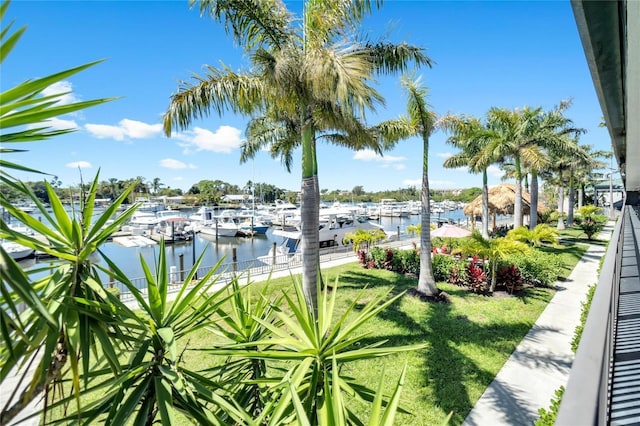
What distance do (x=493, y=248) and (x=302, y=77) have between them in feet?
26.6

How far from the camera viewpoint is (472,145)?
18906mm

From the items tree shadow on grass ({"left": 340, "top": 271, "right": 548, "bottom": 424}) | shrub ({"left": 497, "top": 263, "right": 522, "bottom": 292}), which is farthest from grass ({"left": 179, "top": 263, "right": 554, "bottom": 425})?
shrub ({"left": 497, "top": 263, "right": 522, "bottom": 292})

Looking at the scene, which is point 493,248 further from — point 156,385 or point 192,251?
point 192,251

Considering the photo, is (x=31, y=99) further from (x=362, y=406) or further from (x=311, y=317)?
(x=362, y=406)

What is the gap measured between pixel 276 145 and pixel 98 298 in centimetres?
1114

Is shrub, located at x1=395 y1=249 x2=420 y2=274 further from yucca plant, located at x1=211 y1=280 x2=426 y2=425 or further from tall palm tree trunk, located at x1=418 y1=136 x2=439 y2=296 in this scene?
yucca plant, located at x1=211 y1=280 x2=426 y2=425

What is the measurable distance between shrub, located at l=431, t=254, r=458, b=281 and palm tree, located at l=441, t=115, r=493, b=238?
4.96 metres

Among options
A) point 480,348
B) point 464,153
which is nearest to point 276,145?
point 480,348

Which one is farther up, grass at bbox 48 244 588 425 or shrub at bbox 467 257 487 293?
shrub at bbox 467 257 487 293

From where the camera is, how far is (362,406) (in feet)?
16.2

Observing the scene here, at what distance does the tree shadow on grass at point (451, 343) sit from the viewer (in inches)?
200

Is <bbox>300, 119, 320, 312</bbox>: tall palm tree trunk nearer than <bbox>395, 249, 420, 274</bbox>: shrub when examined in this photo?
Yes

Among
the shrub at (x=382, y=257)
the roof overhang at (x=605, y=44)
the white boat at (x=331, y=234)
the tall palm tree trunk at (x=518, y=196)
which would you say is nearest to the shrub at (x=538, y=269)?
the shrub at (x=382, y=257)

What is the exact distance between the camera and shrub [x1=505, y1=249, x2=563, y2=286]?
10.8 m
